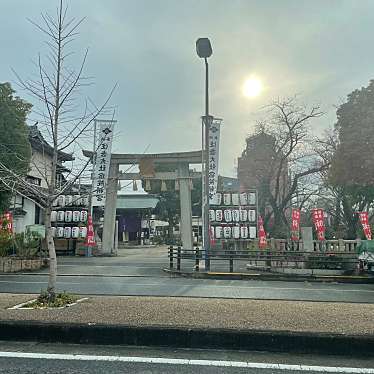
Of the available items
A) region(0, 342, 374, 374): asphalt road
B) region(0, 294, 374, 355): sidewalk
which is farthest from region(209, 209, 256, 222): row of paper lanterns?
region(0, 342, 374, 374): asphalt road

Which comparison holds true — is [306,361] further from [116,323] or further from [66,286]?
[66,286]

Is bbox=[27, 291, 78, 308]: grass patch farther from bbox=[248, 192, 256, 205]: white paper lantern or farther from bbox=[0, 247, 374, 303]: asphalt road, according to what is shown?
bbox=[248, 192, 256, 205]: white paper lantern

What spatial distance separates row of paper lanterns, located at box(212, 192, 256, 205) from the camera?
2477 centimetres

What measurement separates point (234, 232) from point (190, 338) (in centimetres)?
1928

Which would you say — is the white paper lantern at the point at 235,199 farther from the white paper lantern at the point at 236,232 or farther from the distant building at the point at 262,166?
the distant building at the point at 262,166

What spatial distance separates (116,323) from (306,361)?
2.56m

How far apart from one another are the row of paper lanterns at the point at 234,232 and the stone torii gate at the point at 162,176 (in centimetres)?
184

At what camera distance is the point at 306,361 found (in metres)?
4.72

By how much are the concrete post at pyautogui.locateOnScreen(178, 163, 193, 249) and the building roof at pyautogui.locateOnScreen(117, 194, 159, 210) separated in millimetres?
18220

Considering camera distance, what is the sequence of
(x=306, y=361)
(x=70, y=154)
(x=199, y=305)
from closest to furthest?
(x=306, y=361)
(x=199, y=305)
(x=70, y=154)

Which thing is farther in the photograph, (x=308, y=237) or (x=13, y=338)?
(x=308, y=237)

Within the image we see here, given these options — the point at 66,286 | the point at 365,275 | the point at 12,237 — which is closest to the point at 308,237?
the point at 365,275

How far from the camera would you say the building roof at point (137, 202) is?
42.7m

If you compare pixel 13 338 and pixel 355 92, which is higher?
pixel 355 92
